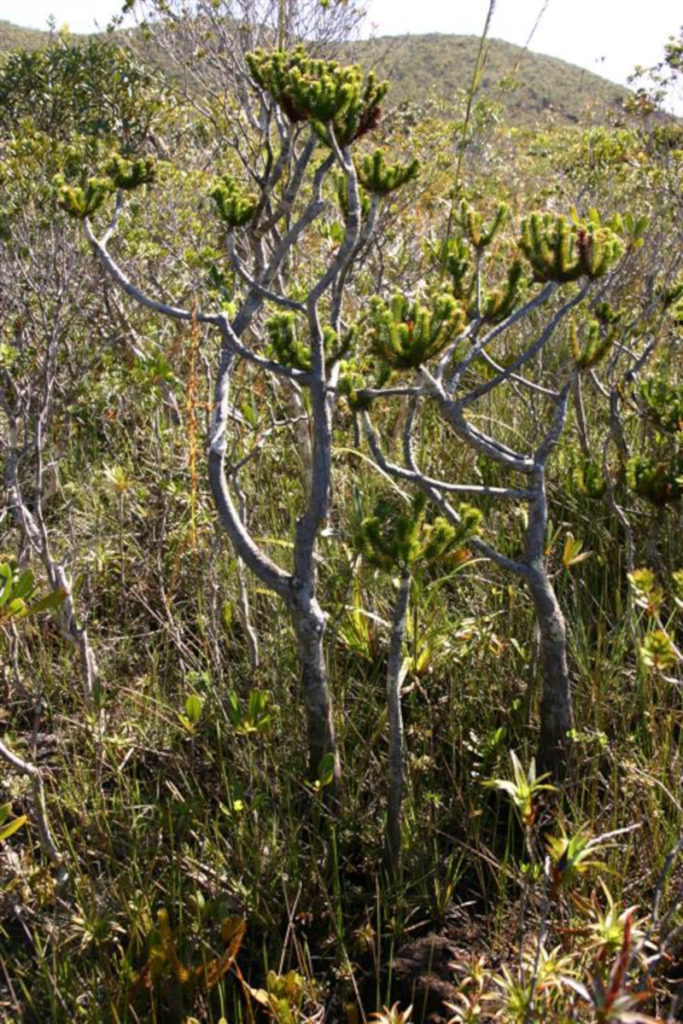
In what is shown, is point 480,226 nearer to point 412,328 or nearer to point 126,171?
point 412,328

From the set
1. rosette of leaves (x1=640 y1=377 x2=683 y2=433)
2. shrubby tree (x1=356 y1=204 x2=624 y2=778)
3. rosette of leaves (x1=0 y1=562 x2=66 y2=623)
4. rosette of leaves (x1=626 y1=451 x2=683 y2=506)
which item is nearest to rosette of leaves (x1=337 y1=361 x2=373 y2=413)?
shrubby tree (x1=356 y1=204 x2=624 y2=778)

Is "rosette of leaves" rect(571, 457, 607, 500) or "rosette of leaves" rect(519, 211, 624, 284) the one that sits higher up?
"rosette of leaves" rect(519, 211, 624, 284)

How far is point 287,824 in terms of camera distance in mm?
2057

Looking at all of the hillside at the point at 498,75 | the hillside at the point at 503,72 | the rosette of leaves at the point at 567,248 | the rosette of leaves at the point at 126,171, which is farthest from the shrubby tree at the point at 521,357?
the hillside at the point at 503,72

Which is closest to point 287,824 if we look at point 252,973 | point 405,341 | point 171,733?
point 252,973

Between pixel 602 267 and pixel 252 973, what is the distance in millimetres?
1694

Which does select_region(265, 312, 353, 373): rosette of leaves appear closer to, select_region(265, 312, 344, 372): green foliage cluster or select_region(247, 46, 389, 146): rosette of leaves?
select_region(265, 312, 344, 372): green foliage cluster

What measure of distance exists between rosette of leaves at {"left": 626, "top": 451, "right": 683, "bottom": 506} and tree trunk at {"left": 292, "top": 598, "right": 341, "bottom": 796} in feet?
3.48

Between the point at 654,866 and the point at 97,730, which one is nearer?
the point at 654,866

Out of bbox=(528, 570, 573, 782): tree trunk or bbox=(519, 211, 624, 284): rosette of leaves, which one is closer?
bbox=(519, 211, 624, 284): rosette of leaves

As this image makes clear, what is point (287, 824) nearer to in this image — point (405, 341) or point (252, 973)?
point (252, 973)

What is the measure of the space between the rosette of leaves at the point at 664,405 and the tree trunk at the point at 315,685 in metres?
1.41

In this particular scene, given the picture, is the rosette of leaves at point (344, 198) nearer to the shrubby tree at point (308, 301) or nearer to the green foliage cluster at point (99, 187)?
the shrubby tree at point (308, 301)

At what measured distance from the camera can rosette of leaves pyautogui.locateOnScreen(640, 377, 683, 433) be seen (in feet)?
9.20
